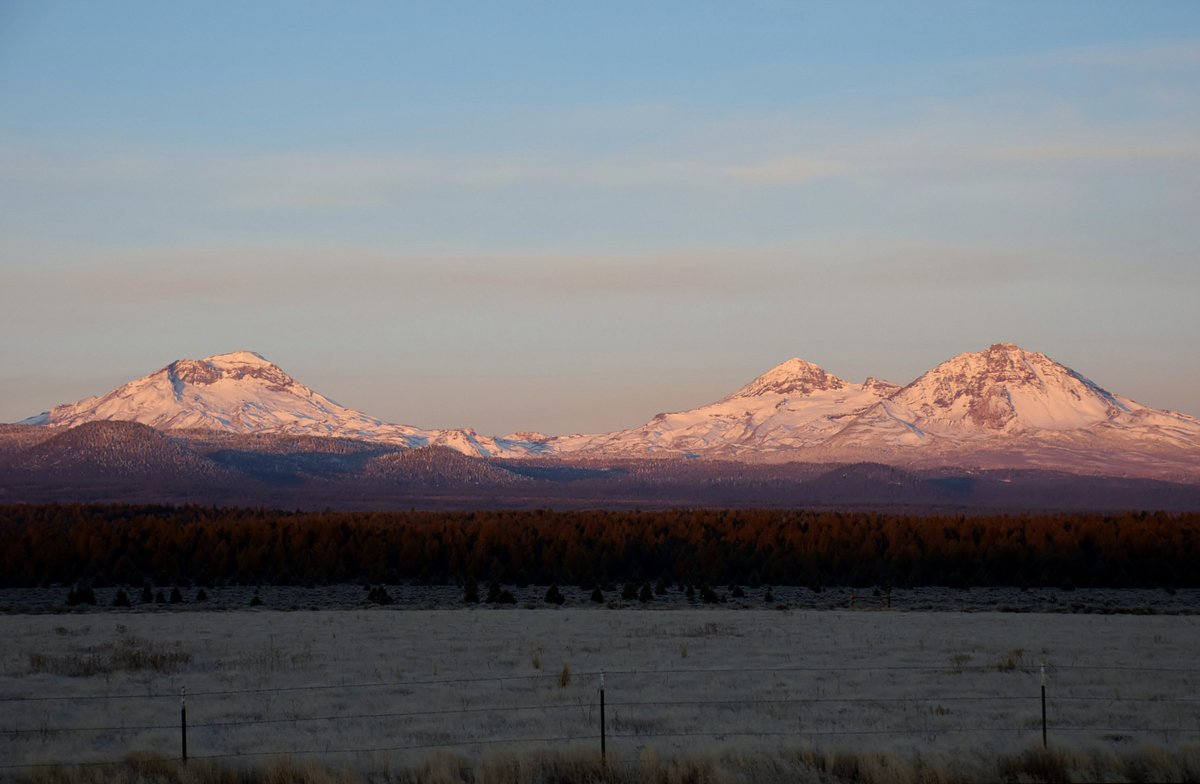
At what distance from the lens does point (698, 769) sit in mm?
20828

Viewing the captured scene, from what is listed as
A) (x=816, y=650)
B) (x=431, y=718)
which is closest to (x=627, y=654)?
(x=816, y=650)

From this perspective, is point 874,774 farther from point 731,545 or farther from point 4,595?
point 731,545

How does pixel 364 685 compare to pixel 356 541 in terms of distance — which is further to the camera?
pixel 356 541

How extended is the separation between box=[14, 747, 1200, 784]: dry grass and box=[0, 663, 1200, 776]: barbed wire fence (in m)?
0.79

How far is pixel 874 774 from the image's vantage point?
20609 mm

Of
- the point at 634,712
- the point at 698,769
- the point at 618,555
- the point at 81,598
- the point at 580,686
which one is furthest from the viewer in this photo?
the point at 618,555

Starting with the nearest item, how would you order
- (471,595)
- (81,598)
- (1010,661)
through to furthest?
(1010,661) < (81,598) < (471,595)

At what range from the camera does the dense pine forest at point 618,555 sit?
8350 centimetres

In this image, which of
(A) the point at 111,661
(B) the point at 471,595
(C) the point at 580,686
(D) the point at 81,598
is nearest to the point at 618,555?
(B) the point at 471,595

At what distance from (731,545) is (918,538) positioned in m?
13.0

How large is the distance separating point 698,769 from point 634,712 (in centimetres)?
724

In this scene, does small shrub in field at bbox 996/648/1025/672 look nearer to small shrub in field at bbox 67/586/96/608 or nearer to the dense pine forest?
the dense pine forest

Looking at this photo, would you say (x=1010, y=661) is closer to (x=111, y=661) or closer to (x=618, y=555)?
(x=111, y=661)

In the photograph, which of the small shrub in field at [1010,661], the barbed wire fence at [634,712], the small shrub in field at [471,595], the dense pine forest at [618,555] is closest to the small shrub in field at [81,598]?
the dense pine forest at [618,555]
